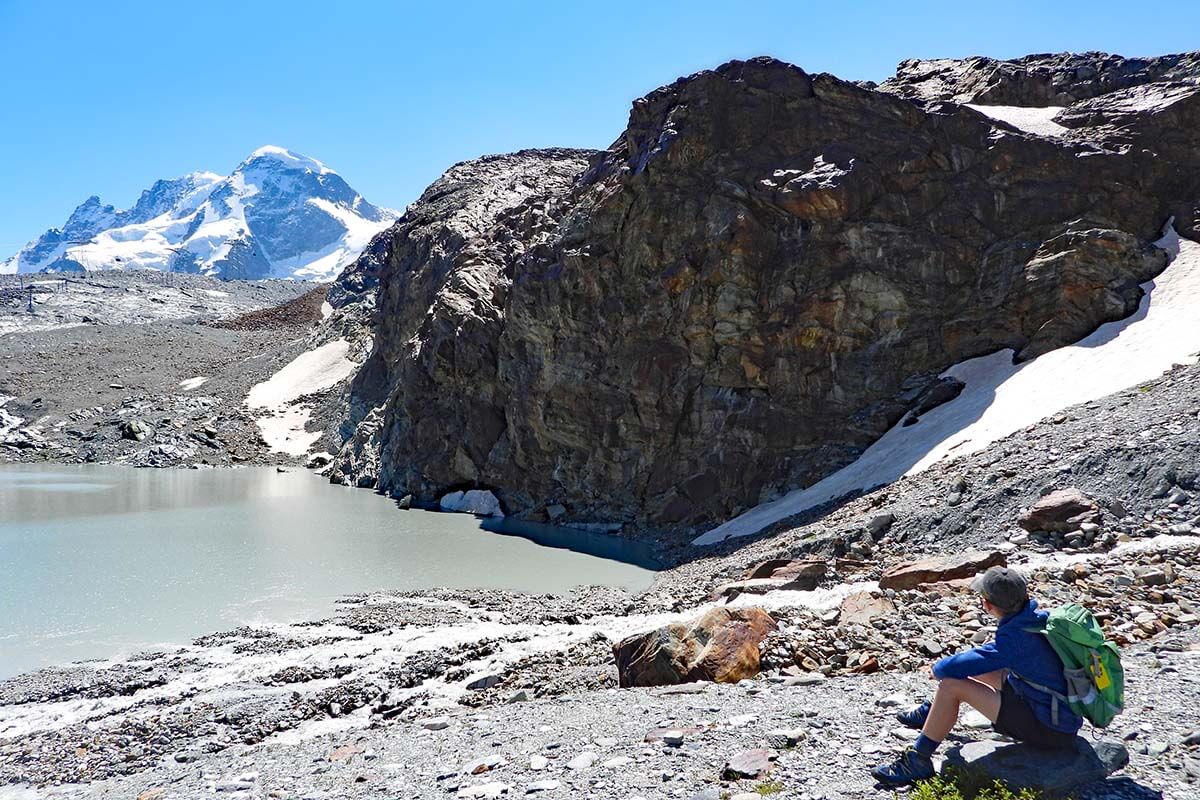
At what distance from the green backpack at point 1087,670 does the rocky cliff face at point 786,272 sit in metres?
24.9

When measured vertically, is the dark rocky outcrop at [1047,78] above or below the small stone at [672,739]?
above

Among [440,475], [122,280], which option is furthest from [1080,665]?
[122,280]

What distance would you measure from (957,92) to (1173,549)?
3158cm

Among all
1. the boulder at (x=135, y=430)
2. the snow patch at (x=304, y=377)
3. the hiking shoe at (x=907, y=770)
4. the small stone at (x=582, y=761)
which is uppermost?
the snow patch at (x=304, y=377)

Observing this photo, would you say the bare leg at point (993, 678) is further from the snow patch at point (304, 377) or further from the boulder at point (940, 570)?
the snow patch at point (304, 377)

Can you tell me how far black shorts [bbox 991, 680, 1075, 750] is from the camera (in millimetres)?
5812

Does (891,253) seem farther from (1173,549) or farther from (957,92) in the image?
(1173,549)

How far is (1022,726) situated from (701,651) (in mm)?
5717

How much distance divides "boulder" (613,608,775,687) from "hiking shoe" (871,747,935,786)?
4394 mm

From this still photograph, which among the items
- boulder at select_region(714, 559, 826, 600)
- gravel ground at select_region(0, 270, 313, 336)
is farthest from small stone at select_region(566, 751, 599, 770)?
gravel ground at select_region(0, 270, 313, 336)

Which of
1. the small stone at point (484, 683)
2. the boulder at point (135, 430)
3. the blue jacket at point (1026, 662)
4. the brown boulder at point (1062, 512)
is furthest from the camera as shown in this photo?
the boulder at point (135, 430)

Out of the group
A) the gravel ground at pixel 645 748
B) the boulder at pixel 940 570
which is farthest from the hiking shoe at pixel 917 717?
the boulder at pixel 940 570

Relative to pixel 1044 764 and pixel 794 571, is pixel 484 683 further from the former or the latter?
pixel 1044 764

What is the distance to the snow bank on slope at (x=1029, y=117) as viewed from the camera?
3331 cm
